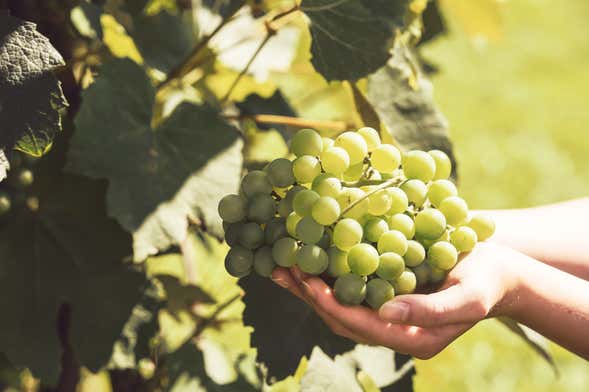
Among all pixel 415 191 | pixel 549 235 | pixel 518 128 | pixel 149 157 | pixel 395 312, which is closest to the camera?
pixel 395 312

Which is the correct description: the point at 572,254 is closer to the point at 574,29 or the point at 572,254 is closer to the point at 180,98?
the point at 180,98

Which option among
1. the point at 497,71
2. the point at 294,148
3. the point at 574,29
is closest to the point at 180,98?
the point at 294,148

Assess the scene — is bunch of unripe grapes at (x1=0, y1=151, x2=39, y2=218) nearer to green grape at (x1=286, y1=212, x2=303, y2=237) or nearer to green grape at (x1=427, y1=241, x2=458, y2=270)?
green grape at (x1=286, y1=212, x2=303, y2=237)

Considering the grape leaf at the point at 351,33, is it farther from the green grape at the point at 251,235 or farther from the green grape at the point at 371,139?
the green grape at the point at 251,235

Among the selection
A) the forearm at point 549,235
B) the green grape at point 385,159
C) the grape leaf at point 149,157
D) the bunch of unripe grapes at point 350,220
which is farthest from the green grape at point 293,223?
the forearm at point 549,235

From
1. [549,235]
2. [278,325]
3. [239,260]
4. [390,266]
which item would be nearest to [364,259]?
[390,266]

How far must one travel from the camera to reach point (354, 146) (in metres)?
0.80

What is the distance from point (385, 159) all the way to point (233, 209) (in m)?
0.16

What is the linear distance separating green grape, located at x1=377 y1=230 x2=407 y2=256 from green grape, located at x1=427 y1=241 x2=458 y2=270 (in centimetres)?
4

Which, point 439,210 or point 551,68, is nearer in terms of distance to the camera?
point 439,210

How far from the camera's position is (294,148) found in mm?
817

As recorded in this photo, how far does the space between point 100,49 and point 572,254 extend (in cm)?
73

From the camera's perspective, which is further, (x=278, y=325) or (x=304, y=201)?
(x=278, y=325)

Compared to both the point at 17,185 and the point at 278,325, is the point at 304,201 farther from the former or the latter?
the point at 17,185
